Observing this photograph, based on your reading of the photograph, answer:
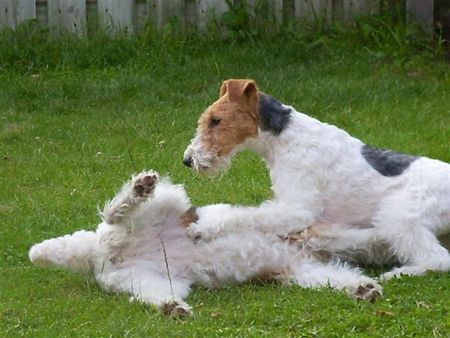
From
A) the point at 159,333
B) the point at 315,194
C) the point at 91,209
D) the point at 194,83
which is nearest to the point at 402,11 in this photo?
the point at 194,83

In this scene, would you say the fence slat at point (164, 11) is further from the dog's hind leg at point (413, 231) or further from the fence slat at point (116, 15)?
the dog's hind leg at point (413, 231)

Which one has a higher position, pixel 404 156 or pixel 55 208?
pixel 404 156

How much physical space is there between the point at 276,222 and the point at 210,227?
1.28ft

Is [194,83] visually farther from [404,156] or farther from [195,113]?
[404,156]

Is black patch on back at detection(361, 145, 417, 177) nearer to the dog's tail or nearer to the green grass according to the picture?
the green grass

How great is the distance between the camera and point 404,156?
712cm

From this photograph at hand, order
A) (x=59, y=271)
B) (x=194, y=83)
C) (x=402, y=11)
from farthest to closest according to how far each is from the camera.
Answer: (x=402, y=11)
(x=194, y=83)
(x=59, y=271)

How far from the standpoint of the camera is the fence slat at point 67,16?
1283cm

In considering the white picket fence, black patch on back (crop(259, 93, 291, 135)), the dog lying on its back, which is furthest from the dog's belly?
the white picket fence

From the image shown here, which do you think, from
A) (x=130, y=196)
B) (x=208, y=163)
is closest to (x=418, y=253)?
(x=208, y=163)

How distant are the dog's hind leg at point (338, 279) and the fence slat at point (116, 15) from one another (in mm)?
6731

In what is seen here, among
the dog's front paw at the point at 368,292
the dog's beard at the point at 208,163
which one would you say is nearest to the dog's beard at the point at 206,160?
the dog's beard at the point at 208,163

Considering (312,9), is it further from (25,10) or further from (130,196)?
(130,196)

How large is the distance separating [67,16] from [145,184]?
22.5 ft
